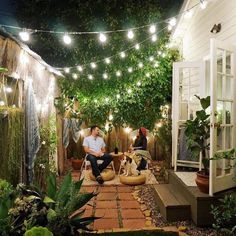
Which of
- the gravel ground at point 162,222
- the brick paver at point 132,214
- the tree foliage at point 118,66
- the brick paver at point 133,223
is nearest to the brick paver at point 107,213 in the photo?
the brick paver at point 132,214

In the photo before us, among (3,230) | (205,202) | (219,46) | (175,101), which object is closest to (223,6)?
(219,46)

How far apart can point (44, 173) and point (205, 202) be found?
3.18 metres

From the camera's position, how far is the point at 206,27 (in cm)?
673

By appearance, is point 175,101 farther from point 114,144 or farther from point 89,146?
point 114,144

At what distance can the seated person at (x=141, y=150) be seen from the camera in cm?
754

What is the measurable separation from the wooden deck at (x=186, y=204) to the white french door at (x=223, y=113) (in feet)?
0.60

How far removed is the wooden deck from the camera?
4418 mm

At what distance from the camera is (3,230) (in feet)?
9.19

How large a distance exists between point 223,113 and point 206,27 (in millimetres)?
2617

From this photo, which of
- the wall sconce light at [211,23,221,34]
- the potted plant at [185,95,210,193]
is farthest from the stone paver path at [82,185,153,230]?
the wall sconce light at [211,23,221,34]

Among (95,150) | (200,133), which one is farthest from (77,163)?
(200,133)

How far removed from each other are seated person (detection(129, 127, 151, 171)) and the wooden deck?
6.82ft

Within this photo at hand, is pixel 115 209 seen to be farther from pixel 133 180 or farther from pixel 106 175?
pixel 106 175

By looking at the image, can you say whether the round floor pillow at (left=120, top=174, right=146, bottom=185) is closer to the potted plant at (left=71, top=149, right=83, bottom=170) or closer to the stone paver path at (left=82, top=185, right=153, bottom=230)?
the stone paver path at (left=82, top=185, right=153, bottom=230)
